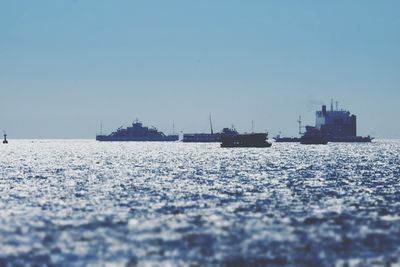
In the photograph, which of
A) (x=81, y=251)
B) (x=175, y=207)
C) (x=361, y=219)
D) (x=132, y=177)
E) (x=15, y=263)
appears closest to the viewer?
(x=15, y=263)

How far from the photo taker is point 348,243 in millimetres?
35406

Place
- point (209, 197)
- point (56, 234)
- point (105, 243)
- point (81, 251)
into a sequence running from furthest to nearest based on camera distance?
1. point (209, 197)
2. point (56, 234)
3. point (105, 243)
4. point (81, 251)

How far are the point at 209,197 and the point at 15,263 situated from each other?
103 feet

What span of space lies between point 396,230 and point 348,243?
19.4ft

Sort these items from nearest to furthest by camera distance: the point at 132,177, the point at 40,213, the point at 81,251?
the point at 81,251
the point at 40,213
the point at 132,177

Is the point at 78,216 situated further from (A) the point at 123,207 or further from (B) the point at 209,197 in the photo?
(B) the point at 209,197

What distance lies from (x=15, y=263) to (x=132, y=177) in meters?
60.5

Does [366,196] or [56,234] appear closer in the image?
[56,234]

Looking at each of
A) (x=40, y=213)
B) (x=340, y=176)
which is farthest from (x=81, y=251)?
(x=340, y=176)

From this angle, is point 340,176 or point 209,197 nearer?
point 209,197

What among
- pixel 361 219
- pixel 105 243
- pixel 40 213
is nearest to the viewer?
pixel 105 243

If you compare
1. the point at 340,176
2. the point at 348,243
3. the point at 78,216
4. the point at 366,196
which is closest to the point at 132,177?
the point at 340,176

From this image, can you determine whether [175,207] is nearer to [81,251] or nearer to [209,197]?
[209,197]

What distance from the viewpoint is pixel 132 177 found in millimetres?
90750
